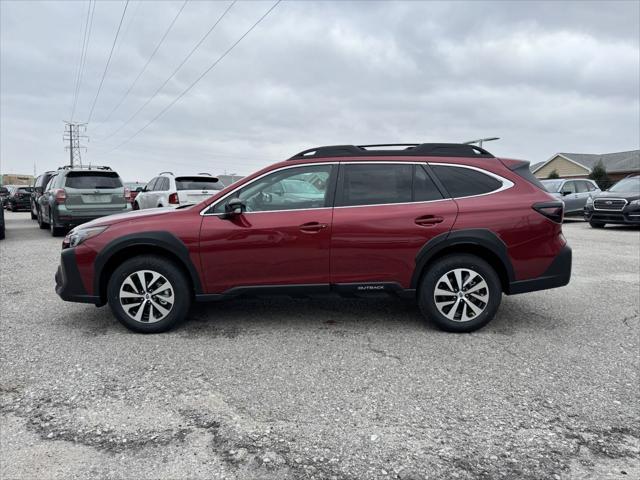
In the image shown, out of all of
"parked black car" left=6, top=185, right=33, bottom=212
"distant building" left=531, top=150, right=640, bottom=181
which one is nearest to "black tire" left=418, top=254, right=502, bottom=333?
"parked black car" left=6, top=185, right=33, bottom=212

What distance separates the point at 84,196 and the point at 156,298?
27.6 feet

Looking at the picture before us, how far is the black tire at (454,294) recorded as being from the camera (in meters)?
4.37

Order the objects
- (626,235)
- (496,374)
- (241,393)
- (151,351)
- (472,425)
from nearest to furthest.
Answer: (472,425)
(241,393)
(496,374)
(151,351)
(626,235)

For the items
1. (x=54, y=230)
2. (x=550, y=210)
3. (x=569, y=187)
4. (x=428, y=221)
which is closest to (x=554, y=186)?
(x=569, y=187)

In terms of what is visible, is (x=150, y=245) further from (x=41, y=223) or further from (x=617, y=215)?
(x=617, y=215)

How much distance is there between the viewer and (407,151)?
4637 mm

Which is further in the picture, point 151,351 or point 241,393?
point 151,351

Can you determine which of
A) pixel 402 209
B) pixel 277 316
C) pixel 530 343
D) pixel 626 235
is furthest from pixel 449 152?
pixel 626 235

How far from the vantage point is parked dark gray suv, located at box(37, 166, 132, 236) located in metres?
11.4

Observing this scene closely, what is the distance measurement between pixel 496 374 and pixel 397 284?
1.21 meters

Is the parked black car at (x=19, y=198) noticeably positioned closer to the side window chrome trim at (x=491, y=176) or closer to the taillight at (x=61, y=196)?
the taillight at (x=61, y=196)

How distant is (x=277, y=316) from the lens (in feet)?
16.5

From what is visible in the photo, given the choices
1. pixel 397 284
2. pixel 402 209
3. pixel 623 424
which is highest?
pixel 402 209

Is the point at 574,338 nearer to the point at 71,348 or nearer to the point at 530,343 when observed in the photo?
the point at 530,343
